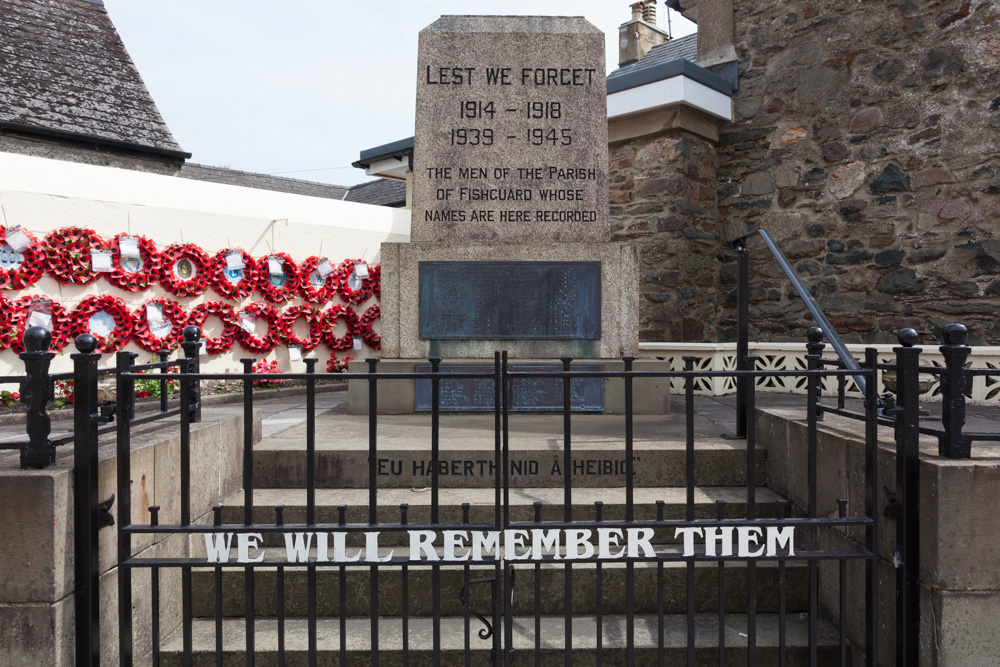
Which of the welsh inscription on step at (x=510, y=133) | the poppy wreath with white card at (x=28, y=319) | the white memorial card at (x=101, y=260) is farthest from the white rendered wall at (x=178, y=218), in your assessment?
the welsh inscription on step at (x=510, y=133)

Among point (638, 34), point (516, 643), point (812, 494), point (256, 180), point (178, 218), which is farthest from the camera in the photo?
point (256, 180)

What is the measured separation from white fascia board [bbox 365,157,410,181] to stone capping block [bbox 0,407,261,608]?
12.8m

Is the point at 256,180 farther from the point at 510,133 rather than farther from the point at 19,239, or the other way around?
the point at 510,133

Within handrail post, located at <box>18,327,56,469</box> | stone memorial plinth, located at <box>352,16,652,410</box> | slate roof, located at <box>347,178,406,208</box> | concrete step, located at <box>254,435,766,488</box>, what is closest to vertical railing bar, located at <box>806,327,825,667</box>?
concrete step, located at <box>254,435,766,488</box>

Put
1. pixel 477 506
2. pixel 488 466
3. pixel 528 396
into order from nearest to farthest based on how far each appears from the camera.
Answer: pixel 477 506 → pixel 488 466 → pixel 528 396

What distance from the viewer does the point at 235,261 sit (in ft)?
33.7

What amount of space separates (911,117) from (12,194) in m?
11.0

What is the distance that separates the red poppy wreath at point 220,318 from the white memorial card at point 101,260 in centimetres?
129

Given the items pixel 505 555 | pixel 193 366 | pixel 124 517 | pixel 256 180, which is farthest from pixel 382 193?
pixel 505 555

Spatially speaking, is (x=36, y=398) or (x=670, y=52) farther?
(x=670, y=52)

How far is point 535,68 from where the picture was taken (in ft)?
19.3

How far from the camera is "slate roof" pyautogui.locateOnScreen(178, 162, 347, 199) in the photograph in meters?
24.0

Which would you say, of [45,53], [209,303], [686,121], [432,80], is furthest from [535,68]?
[45,53]

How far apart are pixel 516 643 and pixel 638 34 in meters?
16.9
